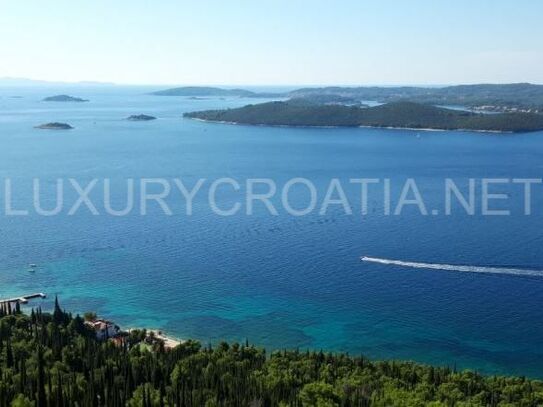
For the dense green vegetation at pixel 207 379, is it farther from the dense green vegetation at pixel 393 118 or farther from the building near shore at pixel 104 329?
the dense green vegetation at pixel 393 118

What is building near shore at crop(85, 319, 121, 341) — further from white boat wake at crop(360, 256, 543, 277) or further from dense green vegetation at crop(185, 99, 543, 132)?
dense green vegetation at crop(185, 99, 543, 132)

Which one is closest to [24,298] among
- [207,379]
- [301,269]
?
[301,269]

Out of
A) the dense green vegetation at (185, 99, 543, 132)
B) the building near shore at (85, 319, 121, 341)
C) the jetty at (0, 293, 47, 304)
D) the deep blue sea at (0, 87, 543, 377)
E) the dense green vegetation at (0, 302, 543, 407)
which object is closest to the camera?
the dense green vegetation at (0, 302, 543, 407)

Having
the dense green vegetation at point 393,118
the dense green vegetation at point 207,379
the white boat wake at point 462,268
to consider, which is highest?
the dense green vegetation at point 393,118

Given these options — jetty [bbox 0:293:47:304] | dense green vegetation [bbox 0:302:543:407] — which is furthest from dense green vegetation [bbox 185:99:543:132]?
dense green vegetation [bbox 0:302:543:407]

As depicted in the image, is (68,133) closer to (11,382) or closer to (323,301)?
(323,301)

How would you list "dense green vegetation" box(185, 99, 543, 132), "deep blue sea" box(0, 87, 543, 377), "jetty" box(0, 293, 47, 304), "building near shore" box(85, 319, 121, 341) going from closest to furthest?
"building near shore" box(85, 319, 121, 341), "deep blue sea" box(0, 87, 543, 377), "jetty" box(0, 293, 47, 304), "dense green vegetation" box(185, 99, 543, 132)

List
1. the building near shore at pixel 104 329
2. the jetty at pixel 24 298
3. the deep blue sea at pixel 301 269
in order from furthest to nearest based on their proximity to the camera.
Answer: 1. the jetty at pixel 24 298
2. the deep blue sea at pixel 301 269
3. the building near shore at pixel 104 329

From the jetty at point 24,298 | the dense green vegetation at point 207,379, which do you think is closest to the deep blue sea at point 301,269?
the jetty at point 24,298
